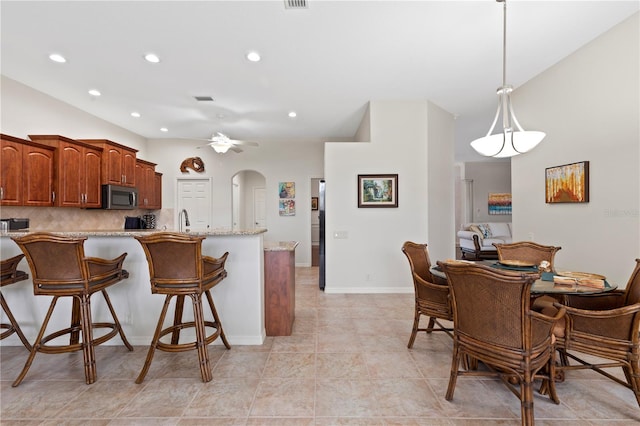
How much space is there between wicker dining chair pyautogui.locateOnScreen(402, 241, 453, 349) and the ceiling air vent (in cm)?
233

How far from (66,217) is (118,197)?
0.72 metres

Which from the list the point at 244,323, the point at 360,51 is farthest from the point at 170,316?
the point at 360,51

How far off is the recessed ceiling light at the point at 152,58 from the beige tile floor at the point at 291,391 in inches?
118

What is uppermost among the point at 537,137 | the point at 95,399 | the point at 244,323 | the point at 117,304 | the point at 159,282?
the point at 537,137

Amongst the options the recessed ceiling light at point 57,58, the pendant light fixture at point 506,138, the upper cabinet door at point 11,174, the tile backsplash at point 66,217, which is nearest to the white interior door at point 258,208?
the tile backsplash at point 66,217

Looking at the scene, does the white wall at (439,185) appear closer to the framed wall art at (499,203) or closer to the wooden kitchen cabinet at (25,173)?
the wooden kitchen cabinet at (25,173)

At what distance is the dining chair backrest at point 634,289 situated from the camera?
6.41ft

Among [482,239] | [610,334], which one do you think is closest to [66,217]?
[610,334]

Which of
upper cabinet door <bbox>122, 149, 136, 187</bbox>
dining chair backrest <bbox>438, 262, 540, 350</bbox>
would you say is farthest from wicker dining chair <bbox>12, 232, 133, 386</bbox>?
upper cabinet door <bbox>122, 149, 136, 187</bbox>

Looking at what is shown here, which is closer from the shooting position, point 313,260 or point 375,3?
point 375,3

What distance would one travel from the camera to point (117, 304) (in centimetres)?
273

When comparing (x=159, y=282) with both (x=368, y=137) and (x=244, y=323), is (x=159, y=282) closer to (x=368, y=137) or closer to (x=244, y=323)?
(x=244, y=323)

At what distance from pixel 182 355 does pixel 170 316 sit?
1.31ft

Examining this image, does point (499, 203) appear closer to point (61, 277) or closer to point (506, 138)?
point (506, 138)
